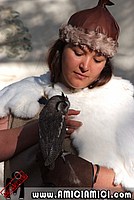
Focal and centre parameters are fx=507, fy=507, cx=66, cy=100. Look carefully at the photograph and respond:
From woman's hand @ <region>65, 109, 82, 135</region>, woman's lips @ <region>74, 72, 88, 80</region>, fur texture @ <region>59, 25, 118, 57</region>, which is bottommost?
woman's hand @ <region>65, 109, 82, 135</region>

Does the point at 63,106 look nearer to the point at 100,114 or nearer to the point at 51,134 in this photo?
the point at 51,134

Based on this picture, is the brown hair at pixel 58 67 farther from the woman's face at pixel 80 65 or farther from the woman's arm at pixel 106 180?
the woman's arm at pixel 106 180

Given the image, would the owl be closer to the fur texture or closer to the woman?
the woman

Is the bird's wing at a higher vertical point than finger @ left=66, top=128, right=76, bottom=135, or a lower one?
higher

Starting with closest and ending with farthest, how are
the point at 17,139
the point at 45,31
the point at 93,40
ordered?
the point at 17,139
the point at 93,40
the point at 45,31

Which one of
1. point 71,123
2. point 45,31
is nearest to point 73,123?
point 71,123

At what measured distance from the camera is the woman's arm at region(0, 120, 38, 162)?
Result: 5.29 ft

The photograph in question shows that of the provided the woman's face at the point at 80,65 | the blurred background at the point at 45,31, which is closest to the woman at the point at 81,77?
the woman's face at the point at 80,65

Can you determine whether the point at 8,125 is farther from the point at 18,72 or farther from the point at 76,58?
the point at 18,72

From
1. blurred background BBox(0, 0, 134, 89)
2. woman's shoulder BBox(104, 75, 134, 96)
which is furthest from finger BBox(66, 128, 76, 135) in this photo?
blurred background BBox(0, 0, 134, 89)

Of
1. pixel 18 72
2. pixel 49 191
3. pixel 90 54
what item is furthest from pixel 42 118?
pixel 18 72

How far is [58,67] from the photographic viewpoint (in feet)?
6.08

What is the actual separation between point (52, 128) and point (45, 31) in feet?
7.44

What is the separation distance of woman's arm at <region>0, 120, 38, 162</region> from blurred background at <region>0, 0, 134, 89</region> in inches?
79.7
